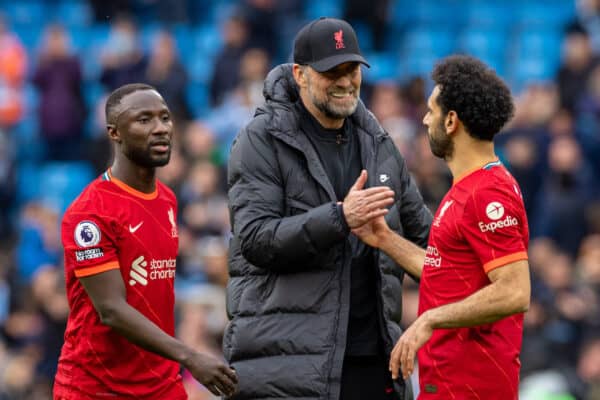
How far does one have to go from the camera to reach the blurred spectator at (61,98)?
14320 mm

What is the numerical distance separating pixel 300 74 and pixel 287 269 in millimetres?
867

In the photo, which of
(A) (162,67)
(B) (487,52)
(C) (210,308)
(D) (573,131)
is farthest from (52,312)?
(B) (487,52)

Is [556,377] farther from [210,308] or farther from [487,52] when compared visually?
[487,52]

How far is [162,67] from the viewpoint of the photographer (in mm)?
14078

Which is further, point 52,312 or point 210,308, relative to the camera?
point 52,312

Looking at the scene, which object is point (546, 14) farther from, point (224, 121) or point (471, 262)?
point (471, 262)

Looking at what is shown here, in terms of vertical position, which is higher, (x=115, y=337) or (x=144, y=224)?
(x=144, y=224)

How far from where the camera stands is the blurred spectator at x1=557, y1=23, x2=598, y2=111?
13.0 metres

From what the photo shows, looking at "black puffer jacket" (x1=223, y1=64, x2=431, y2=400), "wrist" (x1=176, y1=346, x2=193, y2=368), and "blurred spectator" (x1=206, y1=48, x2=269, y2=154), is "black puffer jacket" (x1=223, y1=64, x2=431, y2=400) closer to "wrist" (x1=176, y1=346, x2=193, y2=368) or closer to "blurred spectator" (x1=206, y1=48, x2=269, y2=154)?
"wrist" (x1=176, y1=346, x2=193, y2=368)

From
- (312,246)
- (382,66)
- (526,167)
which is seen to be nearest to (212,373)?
(312,246)

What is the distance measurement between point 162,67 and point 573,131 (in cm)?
440

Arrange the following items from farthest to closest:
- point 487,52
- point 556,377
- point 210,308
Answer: point 487,52 < point 210,308 < point 556,377

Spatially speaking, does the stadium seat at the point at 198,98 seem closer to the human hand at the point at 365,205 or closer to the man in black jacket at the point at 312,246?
the man in black jacket at the point at 312,246

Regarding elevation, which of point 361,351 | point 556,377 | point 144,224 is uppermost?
point 144,224
